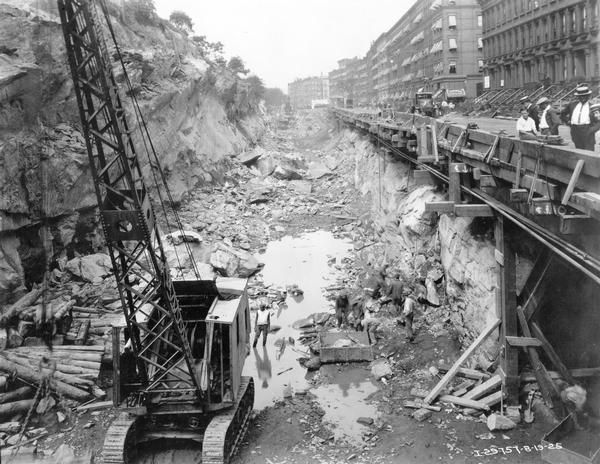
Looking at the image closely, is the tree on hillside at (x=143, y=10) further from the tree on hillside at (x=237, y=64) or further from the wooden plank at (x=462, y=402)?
the tree on hillside at (x=237, y=64)

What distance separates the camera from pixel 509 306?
35.3ft

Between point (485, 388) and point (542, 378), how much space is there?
1.52 m

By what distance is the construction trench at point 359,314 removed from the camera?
31.8 ft

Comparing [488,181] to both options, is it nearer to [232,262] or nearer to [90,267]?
[232,262]

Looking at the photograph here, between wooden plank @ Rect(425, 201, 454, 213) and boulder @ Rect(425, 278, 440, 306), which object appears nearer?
wooden plank @ Rect(425, 201, 454, 213)

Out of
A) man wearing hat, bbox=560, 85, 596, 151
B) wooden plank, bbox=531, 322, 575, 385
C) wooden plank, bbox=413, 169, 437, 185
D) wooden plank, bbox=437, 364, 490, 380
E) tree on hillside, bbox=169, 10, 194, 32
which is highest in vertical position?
tree on hillside, bbox=169, 10, 194, 32

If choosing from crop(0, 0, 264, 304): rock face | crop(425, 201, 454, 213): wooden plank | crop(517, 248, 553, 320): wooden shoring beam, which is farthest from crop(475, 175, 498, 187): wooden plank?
crop(0, 0, 264, 304): rock face

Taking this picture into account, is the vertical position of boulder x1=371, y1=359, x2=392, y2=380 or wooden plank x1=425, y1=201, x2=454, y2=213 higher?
wooden plank x1=425, y1=201, x2=454, y2=213

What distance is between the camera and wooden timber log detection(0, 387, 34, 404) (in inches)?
492

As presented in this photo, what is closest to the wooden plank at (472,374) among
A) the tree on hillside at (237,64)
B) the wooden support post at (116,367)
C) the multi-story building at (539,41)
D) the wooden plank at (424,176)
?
the wooden plank at (424,176)

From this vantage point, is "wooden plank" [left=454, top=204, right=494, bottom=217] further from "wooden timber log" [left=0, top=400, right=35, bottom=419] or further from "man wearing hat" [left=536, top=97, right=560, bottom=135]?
"wooden timber log" [left=0, top=400, right=35, bottom=419]

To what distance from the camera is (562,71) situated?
28.7 m

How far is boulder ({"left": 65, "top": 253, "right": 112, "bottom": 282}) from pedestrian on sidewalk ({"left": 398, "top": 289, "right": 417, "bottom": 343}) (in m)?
10.9

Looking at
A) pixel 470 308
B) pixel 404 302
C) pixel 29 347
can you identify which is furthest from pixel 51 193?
pixel 470 308
